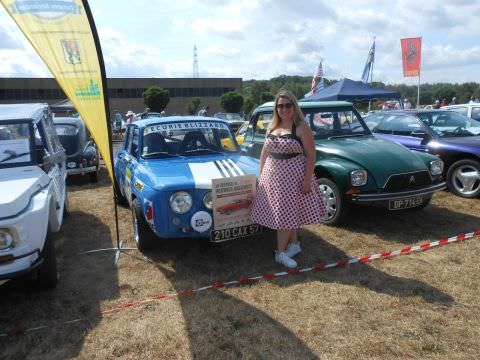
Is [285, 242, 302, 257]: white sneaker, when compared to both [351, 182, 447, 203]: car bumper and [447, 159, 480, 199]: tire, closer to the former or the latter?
[351, 182, 447, 203]: car bumper

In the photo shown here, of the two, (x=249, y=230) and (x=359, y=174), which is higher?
(x=359, y=174)

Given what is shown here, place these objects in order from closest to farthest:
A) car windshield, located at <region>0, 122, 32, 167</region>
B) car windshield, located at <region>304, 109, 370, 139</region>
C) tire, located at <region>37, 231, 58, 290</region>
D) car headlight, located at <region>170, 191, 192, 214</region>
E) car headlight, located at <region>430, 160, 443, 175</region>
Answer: tire, located at <region>37, 231, 58, 290</region> < car headlight, located at <region>170, 191, 192, 214</region> < car windshield, located at <region>0, 122, 32, 167</region> < car headlight, located at <region>430, 160, 443, 175</region> < car windshield, located at <region>304, 109, 370, 139</region>

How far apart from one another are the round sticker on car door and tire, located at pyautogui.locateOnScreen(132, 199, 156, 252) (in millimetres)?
729

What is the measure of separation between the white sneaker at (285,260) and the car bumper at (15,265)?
2.41 metres

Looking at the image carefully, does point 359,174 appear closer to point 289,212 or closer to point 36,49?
point 289,212

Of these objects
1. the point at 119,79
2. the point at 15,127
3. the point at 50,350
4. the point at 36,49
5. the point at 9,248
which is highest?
the point at 119,79

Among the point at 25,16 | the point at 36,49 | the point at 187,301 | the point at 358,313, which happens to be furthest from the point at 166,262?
the point at 25,16

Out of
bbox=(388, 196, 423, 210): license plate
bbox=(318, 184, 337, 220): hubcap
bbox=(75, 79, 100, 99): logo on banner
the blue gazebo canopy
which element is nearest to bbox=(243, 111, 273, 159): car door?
bbox=(318, 184, 337, 220): hubcap

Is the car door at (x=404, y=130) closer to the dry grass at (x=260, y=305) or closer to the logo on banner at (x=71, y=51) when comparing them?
the dry grass at (x=260, y=305)

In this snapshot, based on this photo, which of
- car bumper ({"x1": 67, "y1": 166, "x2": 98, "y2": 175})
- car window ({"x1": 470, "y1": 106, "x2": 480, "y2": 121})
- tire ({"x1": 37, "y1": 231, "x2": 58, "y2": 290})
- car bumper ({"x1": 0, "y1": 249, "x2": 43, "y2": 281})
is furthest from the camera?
car window ({"x1": 470, "y1": 106, "x2": 480, "y2": 121})

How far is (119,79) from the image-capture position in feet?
230

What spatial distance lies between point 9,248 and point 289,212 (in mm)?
2539

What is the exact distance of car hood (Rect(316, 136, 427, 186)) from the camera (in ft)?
17.4

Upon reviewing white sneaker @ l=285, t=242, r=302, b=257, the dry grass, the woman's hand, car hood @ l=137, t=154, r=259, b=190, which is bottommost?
the dry grass
